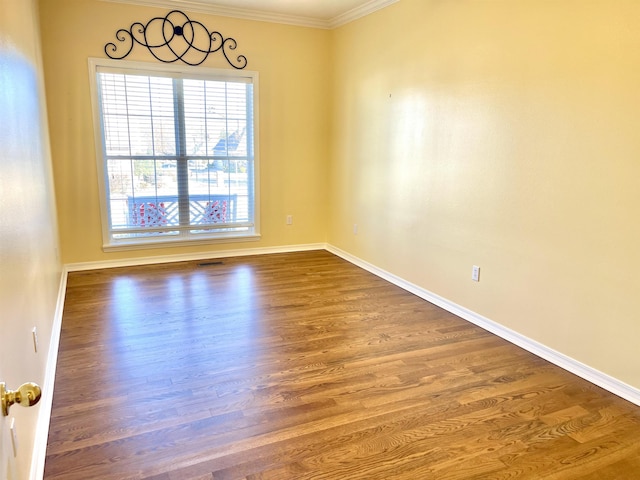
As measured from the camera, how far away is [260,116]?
195 inches

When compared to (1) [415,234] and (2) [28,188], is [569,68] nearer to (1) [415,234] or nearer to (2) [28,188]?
(1) [415,234]

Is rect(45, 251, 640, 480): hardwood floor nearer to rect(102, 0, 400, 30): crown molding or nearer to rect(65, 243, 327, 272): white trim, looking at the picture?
rect(65, 243, 327, 272): white trim

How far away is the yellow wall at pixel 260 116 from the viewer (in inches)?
161

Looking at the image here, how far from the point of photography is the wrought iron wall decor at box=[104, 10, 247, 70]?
14.0ft

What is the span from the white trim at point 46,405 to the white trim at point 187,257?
1.24 m

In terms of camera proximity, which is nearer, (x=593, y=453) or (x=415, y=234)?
(x=593, y=453)

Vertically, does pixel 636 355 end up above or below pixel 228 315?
above

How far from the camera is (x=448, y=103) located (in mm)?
3426

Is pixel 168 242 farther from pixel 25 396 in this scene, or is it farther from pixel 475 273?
pixel 25 396

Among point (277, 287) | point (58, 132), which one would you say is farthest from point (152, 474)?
point (58, 132)

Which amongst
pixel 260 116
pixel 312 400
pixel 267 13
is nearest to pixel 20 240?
pixel 312 400

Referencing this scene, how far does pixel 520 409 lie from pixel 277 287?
2337mm

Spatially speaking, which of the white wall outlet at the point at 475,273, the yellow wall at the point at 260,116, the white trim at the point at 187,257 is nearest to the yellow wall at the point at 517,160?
the white wall outlet at the point at 475,273

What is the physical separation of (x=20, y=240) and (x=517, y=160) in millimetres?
2780
